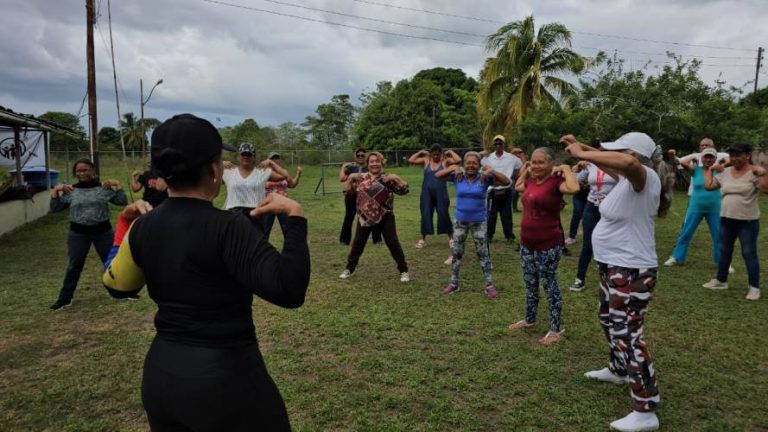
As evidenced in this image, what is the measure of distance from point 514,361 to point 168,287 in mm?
3380

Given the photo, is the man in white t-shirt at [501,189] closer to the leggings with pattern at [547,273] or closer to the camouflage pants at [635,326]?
the leggings with pattern at [547,273]

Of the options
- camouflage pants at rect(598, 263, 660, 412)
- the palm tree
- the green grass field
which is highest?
the palm tree

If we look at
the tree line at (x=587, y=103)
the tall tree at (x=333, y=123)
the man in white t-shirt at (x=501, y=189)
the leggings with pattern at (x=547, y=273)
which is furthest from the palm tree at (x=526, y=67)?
the tall tree at (x=333, y=123)

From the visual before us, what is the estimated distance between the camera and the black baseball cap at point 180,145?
1570mm

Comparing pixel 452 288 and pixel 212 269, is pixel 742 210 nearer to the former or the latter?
pixel 452 288

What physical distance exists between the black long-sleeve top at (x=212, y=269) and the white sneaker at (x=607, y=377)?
126 inches

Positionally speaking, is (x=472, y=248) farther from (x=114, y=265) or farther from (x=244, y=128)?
(x=244, y=128)

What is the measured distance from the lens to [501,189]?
904cm

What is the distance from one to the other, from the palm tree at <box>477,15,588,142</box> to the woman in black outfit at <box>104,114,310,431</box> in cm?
2169

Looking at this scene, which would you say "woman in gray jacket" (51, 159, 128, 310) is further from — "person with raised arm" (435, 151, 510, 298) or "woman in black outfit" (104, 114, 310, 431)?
"woman in black outfit" (104, 114, 310, 431)

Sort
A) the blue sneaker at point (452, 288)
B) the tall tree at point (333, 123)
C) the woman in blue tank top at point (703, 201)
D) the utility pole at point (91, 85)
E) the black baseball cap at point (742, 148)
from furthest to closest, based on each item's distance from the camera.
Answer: the tall tree at point (333, 123), the utility pole at point (91, 85), the woman in blue tank top at point (703, 201), the blue sneaker at point (452, 288), the black baseball cap at point (742, 148)

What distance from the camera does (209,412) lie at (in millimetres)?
1585

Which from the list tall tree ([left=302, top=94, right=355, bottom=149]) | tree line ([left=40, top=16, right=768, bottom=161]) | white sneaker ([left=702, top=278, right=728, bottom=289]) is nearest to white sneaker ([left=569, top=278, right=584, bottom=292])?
white sneaker ([left=702, top=278, right=728, bottom=289])

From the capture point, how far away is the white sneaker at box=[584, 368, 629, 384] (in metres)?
3.92
